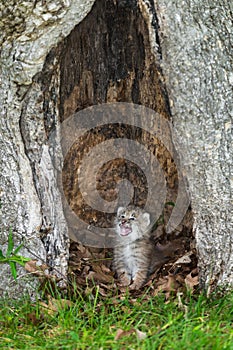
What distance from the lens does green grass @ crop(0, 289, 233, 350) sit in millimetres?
4094

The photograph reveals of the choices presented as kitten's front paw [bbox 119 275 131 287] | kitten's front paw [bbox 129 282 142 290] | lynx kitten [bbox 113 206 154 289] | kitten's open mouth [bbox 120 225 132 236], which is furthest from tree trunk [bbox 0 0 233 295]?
kitten's open mouth [bbox 120 225 132 236]

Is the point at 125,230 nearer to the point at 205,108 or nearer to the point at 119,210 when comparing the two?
the point at 119,210

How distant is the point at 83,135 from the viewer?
22.2 ft

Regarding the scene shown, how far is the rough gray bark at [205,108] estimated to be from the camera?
4.71m

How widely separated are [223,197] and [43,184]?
5.01 ft

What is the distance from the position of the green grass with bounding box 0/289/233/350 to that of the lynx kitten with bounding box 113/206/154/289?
4.73 feet

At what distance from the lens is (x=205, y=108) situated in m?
4.83

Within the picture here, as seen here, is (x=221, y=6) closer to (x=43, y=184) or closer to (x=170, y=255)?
(x=43, y=184)

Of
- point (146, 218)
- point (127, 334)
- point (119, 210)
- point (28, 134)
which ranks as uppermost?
point (28, 134)

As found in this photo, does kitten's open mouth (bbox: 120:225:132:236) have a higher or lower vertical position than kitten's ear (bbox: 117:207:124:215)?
lower

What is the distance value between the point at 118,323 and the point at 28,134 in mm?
1726

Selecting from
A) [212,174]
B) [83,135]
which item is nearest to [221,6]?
[212,174]

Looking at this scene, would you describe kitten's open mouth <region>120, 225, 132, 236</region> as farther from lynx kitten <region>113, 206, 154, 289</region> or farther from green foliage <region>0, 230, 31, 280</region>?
green foliage <region>0, 230, 31, 280</region>

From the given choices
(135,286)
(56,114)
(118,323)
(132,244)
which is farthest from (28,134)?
(132,244)
